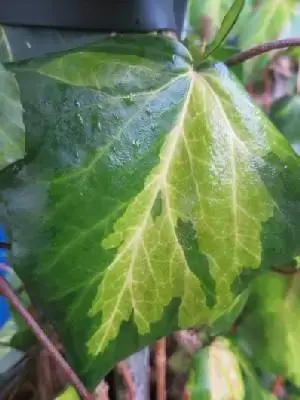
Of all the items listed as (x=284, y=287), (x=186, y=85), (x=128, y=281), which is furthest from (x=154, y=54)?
(x=284, y=287)

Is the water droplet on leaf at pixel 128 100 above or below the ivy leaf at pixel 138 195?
above

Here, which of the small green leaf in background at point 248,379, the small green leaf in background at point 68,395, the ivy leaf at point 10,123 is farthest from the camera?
the small green leaf in background at point 248,379

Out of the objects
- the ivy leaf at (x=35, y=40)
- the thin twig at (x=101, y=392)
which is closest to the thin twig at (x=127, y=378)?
the thin twig at (x=101, y=392)

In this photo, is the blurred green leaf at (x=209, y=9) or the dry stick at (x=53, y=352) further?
the blurred green leaf at (x=209, y=9)

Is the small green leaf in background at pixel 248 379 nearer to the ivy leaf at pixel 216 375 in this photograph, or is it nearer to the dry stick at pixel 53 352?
the ivy leaf at pixel 216 375

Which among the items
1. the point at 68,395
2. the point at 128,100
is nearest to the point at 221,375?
the point at 68,395

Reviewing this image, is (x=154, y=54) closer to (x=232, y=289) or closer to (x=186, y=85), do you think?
(x=186, y=85)

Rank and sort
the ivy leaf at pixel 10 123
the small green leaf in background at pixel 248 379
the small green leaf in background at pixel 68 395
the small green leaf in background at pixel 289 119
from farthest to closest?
the small green leaf in background at pixel 289 119
the small green leaf in background at pixel 248 379
the small green leaf in background at pixel 68 395
the ivy leaf at pixel 10 123
